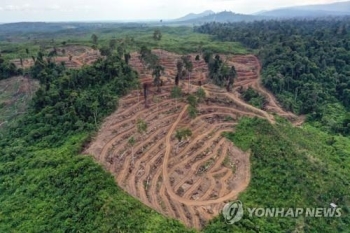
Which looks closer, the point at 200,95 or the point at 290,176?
the point at 290,176

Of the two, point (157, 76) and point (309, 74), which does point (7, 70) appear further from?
point (309, 74)

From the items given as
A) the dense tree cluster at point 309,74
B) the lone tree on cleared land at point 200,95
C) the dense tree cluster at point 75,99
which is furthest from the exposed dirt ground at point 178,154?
the dense tree cluster at point 309,74

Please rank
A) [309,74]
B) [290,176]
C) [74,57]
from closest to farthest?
[290,176]
[309,74]
[74,57]

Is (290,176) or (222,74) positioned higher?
(222,74)

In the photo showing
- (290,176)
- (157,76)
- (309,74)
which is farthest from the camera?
(309,74)

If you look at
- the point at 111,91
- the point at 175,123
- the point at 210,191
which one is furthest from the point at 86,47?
the point at 210,191

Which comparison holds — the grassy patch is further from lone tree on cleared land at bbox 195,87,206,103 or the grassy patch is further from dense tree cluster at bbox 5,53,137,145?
dense tree cluster at bbox 5,53,137,145

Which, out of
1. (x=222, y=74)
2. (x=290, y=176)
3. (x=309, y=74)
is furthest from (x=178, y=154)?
(x=309, y=74)
